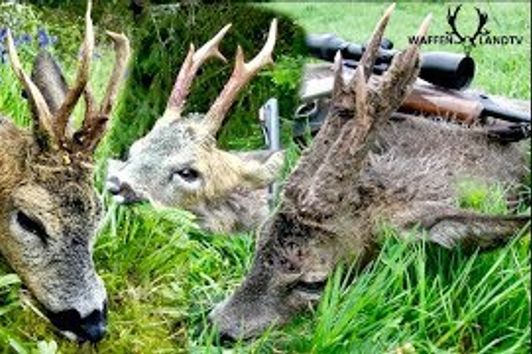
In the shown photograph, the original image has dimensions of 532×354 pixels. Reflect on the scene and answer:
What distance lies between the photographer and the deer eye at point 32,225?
5270 millimetres

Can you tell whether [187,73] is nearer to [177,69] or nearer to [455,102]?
[177,69]

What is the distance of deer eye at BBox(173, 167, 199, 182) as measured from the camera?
730 cm

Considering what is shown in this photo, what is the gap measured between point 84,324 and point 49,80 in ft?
4.51

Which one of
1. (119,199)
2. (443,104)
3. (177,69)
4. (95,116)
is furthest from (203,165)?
(95,116)

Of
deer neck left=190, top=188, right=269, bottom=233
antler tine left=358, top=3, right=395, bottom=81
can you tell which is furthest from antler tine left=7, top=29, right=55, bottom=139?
deer neck left=190, top=188, right=269, bottom=233

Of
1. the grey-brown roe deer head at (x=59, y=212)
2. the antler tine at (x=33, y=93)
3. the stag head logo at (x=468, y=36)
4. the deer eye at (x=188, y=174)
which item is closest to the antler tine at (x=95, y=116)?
the grey-brown roe deer head at (x=59, y=212)

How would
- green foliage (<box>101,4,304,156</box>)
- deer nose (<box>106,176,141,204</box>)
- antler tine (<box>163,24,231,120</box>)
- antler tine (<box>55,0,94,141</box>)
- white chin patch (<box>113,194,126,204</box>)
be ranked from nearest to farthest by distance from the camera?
1. antler tine (<box>55,0,94,141</box>)
2. white chin patch (<box>113,194,126,204</box>)
3. deer nose (<box>106,176,141,204</box>)
4. antler tine (<box>163,24,231,120</box>)
5. green foliage (<box>101,4,304,156</box>)

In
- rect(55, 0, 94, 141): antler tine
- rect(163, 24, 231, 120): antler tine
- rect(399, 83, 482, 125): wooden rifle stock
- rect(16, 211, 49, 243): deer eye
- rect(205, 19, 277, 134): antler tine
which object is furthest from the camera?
rect(163, 24, 231, 120): antler tine

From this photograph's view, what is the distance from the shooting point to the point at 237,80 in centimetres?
703

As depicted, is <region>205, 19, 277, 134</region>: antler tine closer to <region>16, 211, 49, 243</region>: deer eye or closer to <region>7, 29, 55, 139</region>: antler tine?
<region>7, 29, 55, 139</region>: antler tine

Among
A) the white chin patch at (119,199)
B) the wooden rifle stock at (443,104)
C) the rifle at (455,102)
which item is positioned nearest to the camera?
the rifle at (455,102)

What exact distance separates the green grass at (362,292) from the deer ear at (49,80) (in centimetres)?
55

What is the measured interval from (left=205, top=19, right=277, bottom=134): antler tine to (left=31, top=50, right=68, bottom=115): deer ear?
1100mm

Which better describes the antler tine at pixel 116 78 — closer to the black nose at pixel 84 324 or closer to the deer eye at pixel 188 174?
the black nose at pixel 84 324
